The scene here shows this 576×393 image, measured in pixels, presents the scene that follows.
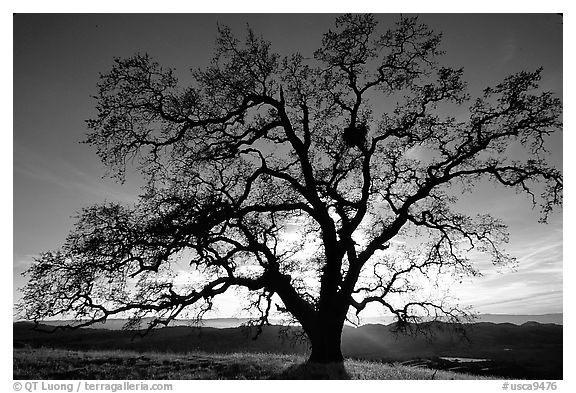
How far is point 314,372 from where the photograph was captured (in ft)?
43.1

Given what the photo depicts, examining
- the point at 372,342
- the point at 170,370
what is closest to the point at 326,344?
the point at 170,370

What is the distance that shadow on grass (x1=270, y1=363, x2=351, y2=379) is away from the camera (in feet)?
41.4

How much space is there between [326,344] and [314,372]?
2543 mm

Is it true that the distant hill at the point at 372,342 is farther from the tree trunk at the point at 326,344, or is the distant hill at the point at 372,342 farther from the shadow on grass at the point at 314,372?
the shadow on grass at the point at 314,372

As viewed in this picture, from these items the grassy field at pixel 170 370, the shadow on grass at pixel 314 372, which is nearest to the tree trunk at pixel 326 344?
the shadow on grass at pixel 314 372

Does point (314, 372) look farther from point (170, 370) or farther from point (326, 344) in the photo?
point (170, 370)

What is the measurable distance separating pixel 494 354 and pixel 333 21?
44316 millimetres

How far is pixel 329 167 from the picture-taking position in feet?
60.7

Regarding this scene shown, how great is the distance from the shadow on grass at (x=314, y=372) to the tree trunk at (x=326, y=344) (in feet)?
2.18

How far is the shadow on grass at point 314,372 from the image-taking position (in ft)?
41.4

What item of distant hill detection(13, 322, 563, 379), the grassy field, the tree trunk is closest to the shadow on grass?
the grassy field
